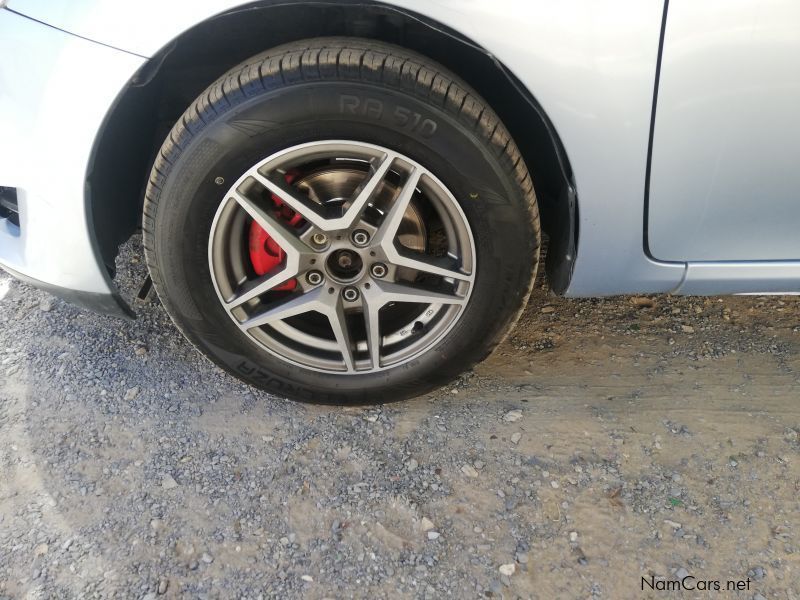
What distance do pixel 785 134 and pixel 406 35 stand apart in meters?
0.98

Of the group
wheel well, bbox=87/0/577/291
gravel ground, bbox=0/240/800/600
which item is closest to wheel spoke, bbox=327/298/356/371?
gravel ground, bbox=0/240/800/600

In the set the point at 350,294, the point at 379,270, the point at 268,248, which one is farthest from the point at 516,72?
the point at 268,248

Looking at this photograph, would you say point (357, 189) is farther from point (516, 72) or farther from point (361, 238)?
point (516, 72)

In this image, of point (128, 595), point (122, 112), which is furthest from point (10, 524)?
point (122, 112)

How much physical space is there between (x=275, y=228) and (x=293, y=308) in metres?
0.25

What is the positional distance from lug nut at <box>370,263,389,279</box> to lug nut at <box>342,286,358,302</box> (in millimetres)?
74

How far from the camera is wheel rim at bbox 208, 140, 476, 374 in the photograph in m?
1.80

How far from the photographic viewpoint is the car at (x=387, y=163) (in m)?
1.60

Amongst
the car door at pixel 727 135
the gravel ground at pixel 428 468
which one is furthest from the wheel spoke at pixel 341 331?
the car door at pixel 727 135

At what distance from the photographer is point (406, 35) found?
185 cm

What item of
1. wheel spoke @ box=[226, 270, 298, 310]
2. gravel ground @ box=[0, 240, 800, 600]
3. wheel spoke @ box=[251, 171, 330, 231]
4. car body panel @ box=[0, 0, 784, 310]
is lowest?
gravel ground @ box=[0, 240, 800, 600]

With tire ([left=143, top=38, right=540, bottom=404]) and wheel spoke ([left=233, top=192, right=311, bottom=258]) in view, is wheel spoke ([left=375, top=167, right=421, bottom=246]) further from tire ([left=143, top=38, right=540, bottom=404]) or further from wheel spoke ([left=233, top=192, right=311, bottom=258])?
wheel spoke ([left=233, top=192, right=311, bottom=258])

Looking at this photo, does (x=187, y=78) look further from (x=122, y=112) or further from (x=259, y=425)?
(x=259, y=425)

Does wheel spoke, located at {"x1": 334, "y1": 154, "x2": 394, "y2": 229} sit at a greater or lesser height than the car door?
lesser
